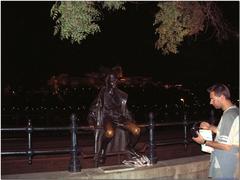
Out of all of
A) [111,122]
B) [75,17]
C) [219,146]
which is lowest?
[219,146]

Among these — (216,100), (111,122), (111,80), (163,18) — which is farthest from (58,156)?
(216,100)

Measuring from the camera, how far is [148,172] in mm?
8594

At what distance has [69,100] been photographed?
93.5ft

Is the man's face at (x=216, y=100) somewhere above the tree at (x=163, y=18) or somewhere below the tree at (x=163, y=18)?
below

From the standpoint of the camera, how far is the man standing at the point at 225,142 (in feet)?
16.5

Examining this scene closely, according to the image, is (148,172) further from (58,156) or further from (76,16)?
(58,156)

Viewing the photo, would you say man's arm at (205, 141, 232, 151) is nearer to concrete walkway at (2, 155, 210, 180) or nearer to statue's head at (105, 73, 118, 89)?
concrete walkway at (2, 155, 210, 180)

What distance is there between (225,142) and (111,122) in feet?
14.4

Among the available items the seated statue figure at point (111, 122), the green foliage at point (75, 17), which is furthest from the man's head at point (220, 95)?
the seated statue figure at point (111, 122)

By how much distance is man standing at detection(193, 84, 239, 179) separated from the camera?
504 centimetres

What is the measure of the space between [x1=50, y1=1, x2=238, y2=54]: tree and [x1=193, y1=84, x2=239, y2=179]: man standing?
3807mm

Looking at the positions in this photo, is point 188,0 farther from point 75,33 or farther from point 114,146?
point 114,146

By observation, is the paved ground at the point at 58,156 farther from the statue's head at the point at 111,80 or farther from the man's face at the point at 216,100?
the man's face at the point at 216,100

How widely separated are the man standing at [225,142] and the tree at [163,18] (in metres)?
3.81
